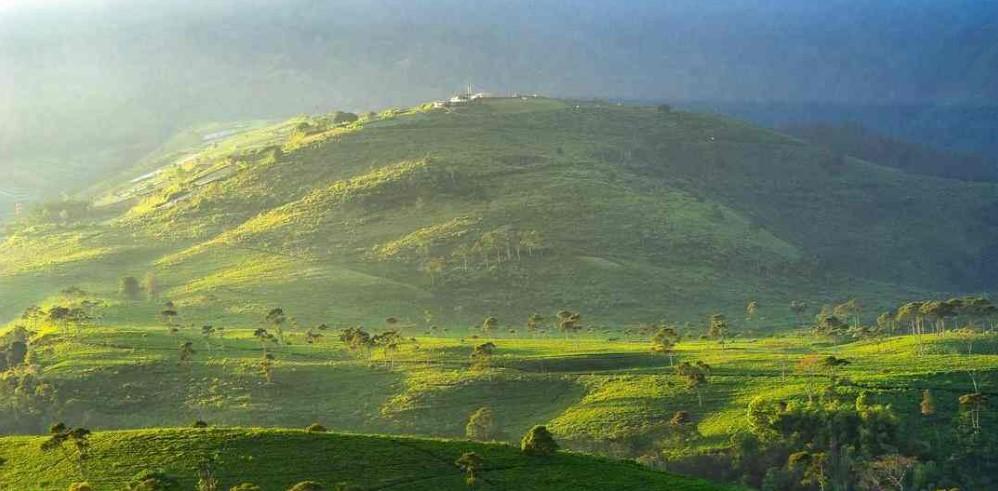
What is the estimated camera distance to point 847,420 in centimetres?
8950

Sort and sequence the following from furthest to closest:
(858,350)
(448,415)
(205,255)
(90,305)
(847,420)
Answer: (205,255), (90,305), (858,350), (448,415), (847,420)

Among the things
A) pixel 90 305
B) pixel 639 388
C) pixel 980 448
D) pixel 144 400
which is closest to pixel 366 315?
pixel 90 305

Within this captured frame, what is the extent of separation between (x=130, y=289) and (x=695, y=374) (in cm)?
10464

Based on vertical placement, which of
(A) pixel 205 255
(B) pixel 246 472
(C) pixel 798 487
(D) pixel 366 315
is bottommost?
(C) pixel 798 487

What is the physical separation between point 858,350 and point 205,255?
4870 inches

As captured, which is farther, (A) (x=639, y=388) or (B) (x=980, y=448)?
(A) (x=639, y=388)

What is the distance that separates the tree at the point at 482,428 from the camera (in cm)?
9419

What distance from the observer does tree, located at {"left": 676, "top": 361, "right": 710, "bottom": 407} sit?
10238 cm

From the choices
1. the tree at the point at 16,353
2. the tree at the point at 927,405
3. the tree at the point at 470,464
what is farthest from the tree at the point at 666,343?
the tree at the point at 16,353

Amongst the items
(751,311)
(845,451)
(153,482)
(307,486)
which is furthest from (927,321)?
(153,482)

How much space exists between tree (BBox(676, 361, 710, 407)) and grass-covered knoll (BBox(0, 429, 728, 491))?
86.7 ft

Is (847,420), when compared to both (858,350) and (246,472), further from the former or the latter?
(246,472)

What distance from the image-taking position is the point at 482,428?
311 ft

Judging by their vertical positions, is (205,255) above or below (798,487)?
above
